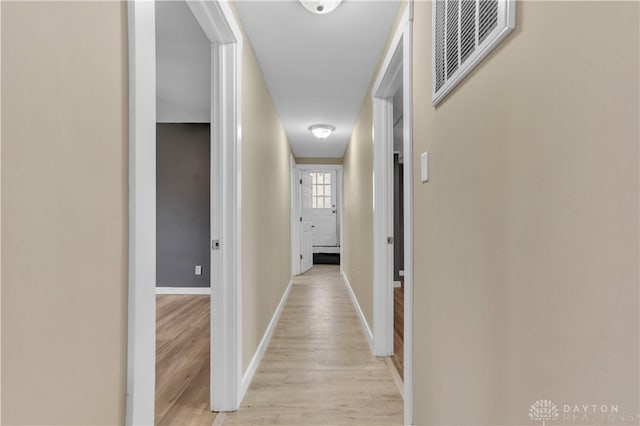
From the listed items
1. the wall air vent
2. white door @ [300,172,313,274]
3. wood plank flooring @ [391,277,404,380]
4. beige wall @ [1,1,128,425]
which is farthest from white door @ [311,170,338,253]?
beige wall @ [1,1,128,425]

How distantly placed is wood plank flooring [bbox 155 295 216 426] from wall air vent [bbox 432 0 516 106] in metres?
1.96

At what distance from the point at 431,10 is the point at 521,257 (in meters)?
1.06

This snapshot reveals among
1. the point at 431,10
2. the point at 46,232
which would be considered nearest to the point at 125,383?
the point at 46,232

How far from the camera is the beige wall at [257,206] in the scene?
2.04 meters

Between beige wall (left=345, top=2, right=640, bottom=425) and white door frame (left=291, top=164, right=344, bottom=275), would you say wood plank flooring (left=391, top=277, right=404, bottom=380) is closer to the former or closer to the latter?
beige wall (left=345, top=2, right=640, bottom=425)

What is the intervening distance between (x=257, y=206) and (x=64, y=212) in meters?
1.86

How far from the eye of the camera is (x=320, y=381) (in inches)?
81.5

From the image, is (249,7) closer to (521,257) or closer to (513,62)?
(513,62)

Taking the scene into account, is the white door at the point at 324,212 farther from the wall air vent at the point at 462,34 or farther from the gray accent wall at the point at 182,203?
the wall air vent at the point at 462,34

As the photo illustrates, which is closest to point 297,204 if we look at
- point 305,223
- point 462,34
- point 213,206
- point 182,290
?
point 305,223

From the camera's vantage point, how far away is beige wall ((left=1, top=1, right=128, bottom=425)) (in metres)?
0.50

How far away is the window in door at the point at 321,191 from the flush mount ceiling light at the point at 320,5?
6.14 metres

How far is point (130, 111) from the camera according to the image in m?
0.76

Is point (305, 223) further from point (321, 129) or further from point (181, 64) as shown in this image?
point (181, 64)
